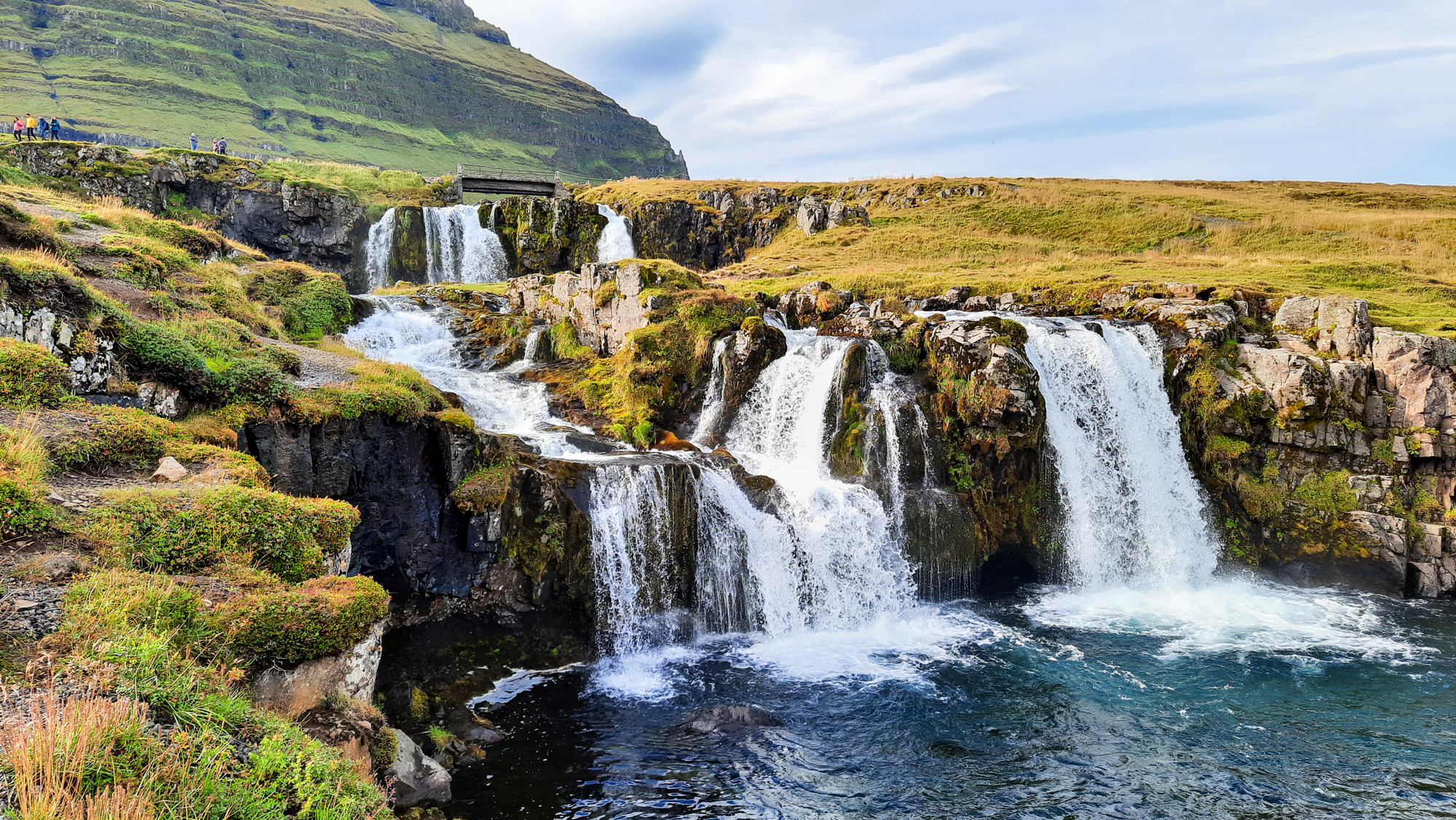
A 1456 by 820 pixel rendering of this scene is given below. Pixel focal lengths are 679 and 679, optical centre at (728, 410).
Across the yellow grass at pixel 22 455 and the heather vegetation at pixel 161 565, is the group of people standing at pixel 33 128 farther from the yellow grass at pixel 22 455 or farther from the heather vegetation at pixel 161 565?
the yellow grass at pixel 22 455

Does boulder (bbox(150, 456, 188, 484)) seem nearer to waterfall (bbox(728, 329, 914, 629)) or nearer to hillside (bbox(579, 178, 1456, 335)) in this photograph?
waterfall (bbox(728, 329, 914, 629))

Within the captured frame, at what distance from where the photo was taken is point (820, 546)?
58.9 ft

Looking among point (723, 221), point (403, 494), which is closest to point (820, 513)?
point (403, 494)

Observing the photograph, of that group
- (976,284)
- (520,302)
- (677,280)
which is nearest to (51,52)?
(520,302)

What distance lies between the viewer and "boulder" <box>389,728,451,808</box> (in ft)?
28.0

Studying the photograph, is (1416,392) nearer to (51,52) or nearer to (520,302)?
(520,302)

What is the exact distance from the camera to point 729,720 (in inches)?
499

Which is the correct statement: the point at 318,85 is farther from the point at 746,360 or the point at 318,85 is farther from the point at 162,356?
the point at 162,356

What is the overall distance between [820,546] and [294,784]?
1416cm

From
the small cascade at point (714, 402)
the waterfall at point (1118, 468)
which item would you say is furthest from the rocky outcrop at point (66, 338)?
the waterfall at point (1118, 468)

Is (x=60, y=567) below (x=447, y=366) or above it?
below

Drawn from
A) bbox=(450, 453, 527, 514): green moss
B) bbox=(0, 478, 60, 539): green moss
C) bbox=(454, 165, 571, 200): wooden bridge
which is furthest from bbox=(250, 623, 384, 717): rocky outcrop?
bbox=(454, 165, 571, 200): wooden bridge

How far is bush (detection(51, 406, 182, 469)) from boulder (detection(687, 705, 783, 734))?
9.74 m

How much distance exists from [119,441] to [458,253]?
35.4m
